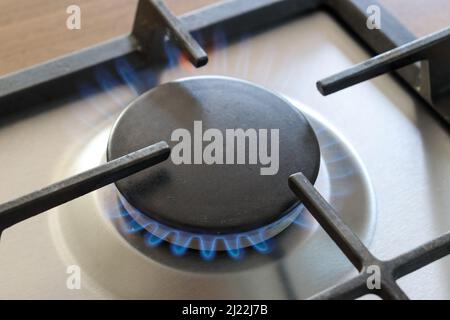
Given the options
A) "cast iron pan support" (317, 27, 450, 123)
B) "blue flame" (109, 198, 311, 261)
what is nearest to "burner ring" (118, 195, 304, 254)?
"blue flame" (109, 198, 311, 261)

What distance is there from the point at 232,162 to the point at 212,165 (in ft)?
0.06

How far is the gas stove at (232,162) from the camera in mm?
535

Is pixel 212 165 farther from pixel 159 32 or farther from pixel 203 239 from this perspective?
pixel 159 32

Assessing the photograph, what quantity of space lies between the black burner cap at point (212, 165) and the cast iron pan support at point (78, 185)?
3 cm

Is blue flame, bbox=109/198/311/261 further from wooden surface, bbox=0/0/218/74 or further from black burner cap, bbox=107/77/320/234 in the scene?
wooden surface, bbox=0/0/218/74

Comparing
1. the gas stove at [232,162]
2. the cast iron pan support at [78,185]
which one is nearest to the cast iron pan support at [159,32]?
the gas stove at [232,162]

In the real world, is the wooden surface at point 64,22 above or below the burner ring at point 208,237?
above

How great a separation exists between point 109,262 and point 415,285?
254mm

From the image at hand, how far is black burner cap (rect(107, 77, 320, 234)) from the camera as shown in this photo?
54cm

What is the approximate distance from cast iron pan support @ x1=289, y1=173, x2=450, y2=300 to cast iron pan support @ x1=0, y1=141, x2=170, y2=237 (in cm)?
12

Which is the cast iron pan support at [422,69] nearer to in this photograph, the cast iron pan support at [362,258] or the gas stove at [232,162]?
the gas stove at [232,162]

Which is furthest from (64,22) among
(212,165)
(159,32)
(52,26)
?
(212,165)

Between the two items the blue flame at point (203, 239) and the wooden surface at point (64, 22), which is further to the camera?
the wooden surface at point (64, 22)
